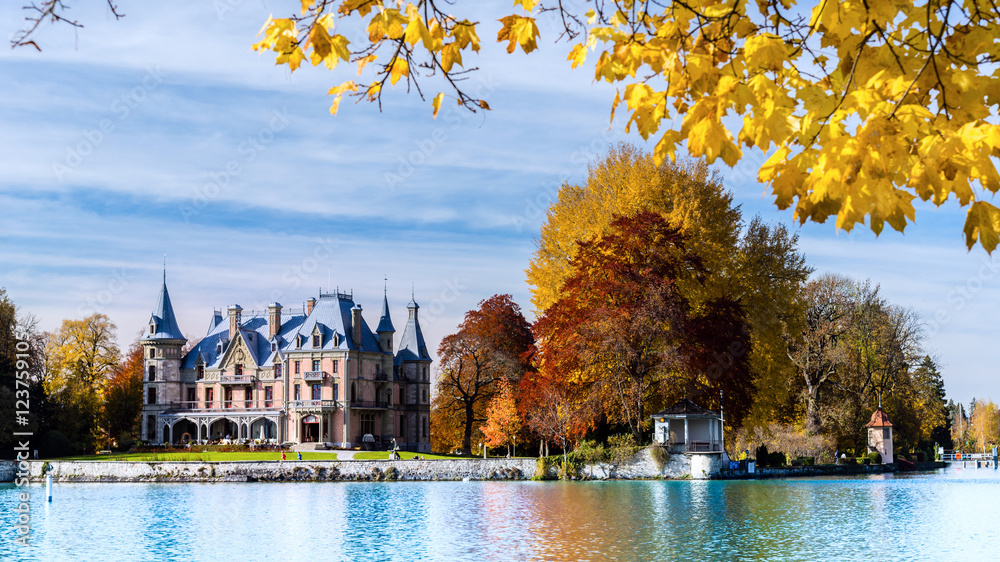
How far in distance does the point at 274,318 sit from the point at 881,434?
34.0m

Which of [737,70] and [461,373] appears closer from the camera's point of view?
[737,70]

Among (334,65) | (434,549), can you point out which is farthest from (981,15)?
(434,549)

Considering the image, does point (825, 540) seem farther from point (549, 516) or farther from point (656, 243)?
point (656, 243)

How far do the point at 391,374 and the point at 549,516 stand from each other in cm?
3624

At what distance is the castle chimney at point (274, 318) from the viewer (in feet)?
184

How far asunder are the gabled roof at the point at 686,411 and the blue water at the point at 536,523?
2.33 meters

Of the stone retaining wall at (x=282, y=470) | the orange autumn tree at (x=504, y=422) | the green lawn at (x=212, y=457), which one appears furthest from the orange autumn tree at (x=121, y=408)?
the orange autumn tree at (x=504, y=422)

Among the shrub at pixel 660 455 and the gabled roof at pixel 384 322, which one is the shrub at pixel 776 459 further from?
the gabled roof at pixel 384 322

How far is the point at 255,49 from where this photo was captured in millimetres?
4133

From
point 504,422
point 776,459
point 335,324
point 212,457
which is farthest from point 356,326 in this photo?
point 776,459

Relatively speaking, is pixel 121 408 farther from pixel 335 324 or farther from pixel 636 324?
pixel 636 324

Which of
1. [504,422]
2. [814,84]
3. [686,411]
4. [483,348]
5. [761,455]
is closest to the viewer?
[814,84]

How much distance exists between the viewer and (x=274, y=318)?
184ft

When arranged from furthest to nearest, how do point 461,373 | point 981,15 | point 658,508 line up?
point 461,373, point 658,508, point 981,15
